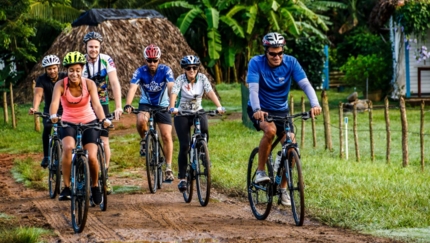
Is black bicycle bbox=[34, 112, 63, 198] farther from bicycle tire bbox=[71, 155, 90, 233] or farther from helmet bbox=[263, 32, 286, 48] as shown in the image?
helmet bbox=[263, 32, 286, 48]

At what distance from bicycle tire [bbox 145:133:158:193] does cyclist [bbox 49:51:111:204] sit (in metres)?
1.96

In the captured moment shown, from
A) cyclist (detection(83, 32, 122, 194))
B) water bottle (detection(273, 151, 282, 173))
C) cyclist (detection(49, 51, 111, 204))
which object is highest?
cyclist (detection(83, 32, 122, 194))

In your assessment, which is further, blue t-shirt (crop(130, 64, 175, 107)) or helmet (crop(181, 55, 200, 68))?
blue t-shirt (crop(130, 64, 175, 107))

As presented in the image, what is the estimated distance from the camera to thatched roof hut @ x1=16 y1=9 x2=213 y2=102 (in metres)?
29.8

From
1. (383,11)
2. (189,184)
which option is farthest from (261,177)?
(383,11)

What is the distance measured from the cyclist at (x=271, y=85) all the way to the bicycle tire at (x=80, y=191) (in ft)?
5.66

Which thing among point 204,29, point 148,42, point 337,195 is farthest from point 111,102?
point 337,195

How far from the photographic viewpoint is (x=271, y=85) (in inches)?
374

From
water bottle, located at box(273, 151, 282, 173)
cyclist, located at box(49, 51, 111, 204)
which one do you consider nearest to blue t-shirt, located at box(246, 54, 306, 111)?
water bottle, located at box(273, 151, 282, 173)

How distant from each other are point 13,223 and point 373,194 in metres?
4.09

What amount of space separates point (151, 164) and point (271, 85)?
2849mm

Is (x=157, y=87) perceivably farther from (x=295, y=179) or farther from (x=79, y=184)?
(x=295, y=179)

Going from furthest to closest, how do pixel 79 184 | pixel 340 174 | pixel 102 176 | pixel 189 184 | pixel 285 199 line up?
pixel 340 174
pixel 189 184
pixel 102 176
pixel 285 199
pixel 79 184

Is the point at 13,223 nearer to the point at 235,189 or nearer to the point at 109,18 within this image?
the point at 235,189
